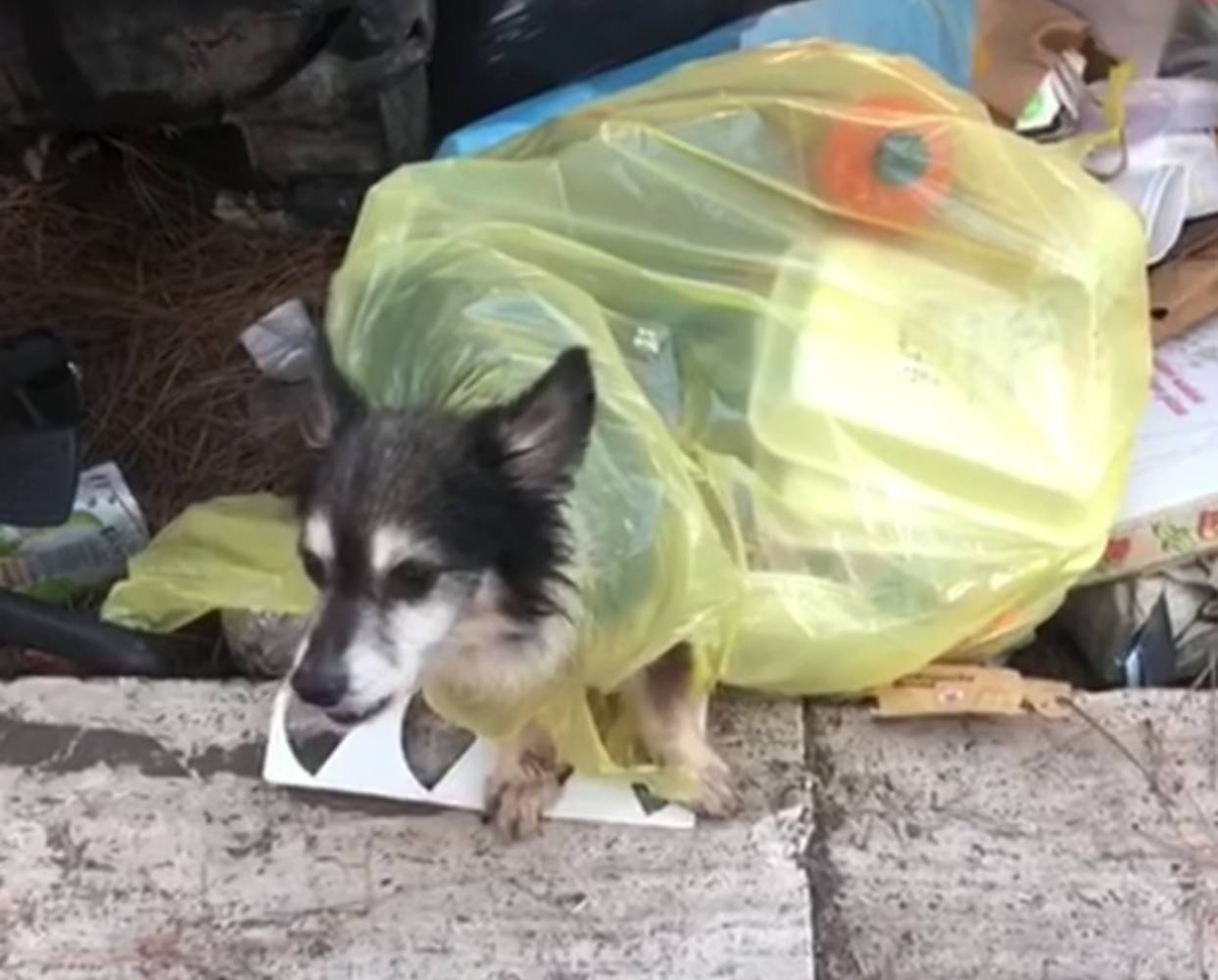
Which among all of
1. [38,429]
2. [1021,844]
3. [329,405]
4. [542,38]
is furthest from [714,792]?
[542,38]

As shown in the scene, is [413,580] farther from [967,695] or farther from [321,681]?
[967,695]

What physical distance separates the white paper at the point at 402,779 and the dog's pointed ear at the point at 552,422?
33 centimetres

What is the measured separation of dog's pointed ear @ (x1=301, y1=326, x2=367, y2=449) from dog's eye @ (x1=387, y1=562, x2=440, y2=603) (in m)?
0.13

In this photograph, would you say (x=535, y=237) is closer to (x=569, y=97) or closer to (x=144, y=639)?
(x=569, y=97)

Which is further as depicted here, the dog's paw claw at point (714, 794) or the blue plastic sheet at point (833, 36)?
the blue plastic sheet at point (833, 36)

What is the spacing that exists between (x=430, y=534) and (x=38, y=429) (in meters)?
0.69

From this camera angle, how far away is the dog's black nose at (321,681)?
66.9 inches

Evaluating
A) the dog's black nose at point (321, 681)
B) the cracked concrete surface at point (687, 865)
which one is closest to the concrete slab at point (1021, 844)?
the cracked concrete surface at point (687, 865)

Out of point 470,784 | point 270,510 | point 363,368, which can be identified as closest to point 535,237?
point 363,368

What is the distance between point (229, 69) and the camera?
222cm

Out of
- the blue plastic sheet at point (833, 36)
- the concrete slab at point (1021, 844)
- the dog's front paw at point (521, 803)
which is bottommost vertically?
the concrete slab at point (1021, 844)

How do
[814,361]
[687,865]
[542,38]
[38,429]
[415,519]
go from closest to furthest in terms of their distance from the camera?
1. [415,519]
2. [687,865]
3. [814,361]
4. [38,429]
5. [542,38]

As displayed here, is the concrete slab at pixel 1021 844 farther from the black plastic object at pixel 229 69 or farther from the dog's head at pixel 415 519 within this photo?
the black plastic object at pixel 229 69

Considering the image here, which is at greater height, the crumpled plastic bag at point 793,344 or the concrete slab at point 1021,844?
the crumpled plastic bag at point 793,344
